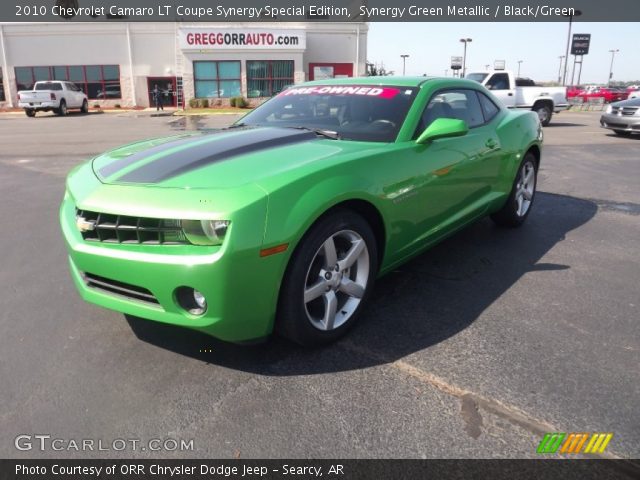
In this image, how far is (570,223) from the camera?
18.1 ft

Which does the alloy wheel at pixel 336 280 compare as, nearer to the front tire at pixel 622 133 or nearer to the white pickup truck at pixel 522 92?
the front tire at pixel 622 133

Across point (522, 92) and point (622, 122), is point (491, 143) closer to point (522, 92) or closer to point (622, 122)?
point (622, 122)

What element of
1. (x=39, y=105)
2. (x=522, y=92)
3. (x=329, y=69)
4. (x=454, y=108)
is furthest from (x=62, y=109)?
(x=454, y=108)

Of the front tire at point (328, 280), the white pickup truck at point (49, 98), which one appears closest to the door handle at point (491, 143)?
the front tire at point (328, 280)

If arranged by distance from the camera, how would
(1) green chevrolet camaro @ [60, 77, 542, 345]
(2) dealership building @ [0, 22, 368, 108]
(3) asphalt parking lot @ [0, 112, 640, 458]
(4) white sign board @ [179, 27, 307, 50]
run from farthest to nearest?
(2) dealership building @ [0, 22, 368, 108]
(4) white sign board @ [179, 27, 307, 50]
(1) green chevrolet camaro @ [60, 77, 542, 345]
(3) asphalt parking lot @ [0, 112, 640, 458]

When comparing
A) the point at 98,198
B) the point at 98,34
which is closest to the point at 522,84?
the point at 98,198

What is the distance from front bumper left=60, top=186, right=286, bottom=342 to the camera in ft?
7.45

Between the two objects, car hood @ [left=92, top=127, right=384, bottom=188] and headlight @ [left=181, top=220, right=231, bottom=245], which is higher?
car hood @ [left=92, top=127, right=384, bottom=188]

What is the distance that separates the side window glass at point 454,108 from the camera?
3.64 metres

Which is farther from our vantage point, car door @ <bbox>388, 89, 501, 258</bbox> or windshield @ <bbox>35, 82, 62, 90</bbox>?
windshield @ <bbox>35, 82, 62, 90</bbox>

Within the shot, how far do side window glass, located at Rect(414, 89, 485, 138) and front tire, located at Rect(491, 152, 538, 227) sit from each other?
2.95 ft

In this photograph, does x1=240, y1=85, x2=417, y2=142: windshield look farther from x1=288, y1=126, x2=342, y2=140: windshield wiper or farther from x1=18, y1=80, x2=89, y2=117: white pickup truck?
x1=18, y1=80, x2=89, y2=117: white pickup truck

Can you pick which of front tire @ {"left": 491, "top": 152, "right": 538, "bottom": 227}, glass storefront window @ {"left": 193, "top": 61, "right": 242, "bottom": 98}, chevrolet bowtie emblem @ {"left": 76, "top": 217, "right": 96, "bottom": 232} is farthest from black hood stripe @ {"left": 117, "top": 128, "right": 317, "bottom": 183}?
glass storefront window @ {"left": 193, "top": 61, "right": 242, "bottom": 98}

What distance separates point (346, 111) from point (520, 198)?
243cm
